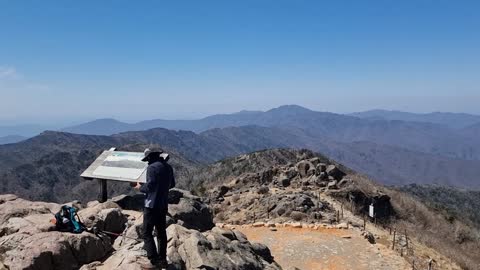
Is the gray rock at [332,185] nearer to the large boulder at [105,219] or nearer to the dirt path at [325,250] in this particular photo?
the dirt path at [325,250]

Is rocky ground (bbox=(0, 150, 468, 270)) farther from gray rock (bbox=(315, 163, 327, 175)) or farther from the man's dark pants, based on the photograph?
the man's dark pants

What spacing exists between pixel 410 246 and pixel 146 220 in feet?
60.6

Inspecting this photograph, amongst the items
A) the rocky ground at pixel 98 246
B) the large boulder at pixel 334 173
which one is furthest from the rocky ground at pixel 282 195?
the rocky ground at pixel 98 246

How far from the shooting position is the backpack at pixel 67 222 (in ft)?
41.2

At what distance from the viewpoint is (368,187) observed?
41688 millimetres

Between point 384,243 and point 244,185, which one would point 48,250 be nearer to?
point 384,243

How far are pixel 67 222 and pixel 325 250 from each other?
1270 cm

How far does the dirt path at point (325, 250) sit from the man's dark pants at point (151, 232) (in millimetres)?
8470

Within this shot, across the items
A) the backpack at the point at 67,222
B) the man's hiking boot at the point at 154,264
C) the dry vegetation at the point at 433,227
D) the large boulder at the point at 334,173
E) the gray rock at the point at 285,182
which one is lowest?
the dry vegetation at the point at 433,227

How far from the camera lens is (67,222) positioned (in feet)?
41.5

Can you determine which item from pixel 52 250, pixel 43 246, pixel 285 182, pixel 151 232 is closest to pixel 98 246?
pixel 52 250

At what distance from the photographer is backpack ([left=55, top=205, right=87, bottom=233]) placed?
41.2 feet

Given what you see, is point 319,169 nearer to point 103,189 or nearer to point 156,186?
point 103,189

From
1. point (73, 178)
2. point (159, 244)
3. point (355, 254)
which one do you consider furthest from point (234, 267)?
point (73, 178)
